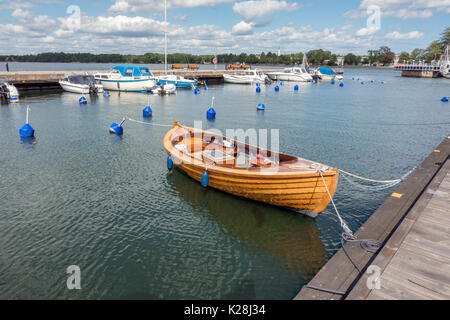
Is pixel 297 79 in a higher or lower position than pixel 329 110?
higher

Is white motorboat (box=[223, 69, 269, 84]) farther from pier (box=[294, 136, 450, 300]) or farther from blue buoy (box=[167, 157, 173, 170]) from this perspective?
pier (box=[294, 136, 450, 300])

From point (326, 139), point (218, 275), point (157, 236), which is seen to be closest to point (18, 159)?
point (157, 236)

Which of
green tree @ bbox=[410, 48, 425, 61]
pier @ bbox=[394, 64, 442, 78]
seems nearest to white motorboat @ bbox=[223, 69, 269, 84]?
pier @ bbox=[394, 64, 442, 78]

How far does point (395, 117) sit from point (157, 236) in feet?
108

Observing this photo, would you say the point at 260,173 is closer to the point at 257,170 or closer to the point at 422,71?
the point at 257,170

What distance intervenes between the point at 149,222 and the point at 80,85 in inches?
1721

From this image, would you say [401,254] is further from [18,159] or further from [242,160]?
[18,159]

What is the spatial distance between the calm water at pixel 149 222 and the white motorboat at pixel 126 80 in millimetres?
28163

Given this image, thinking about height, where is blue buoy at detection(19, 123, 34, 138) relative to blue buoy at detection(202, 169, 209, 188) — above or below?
above

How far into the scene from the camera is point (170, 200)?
42.6 feet

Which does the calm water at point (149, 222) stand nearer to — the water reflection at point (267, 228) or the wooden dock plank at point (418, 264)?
the water reflection at point (267, 228)

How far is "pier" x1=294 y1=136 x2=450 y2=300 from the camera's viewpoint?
5848 mm

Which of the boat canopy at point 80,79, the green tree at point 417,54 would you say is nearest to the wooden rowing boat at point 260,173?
the boat canopy at point 80,79

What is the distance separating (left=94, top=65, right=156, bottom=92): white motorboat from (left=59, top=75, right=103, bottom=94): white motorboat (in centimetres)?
263
